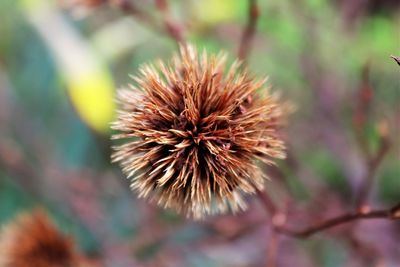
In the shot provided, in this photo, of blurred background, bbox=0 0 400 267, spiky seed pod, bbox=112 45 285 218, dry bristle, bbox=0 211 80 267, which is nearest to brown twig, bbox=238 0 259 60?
spiky seed pod, bbox=112 45 285 218

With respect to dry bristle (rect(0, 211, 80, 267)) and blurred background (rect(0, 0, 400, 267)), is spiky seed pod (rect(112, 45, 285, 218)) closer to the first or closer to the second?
dry bristle (rect(0, 211, 80, 267))

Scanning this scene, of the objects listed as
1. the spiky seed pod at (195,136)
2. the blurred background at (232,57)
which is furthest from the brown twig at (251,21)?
the blurred background at (232,57)

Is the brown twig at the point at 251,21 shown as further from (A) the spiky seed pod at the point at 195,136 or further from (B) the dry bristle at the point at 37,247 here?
(B) the dry bristle at the point at 37,247

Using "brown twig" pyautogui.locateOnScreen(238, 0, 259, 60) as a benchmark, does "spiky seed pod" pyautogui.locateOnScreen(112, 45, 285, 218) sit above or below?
below

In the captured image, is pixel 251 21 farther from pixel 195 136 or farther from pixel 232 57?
pixel 232 57

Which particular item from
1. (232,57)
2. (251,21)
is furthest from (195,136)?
(232,57)

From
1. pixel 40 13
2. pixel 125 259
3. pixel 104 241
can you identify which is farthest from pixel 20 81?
pixel 125 259
